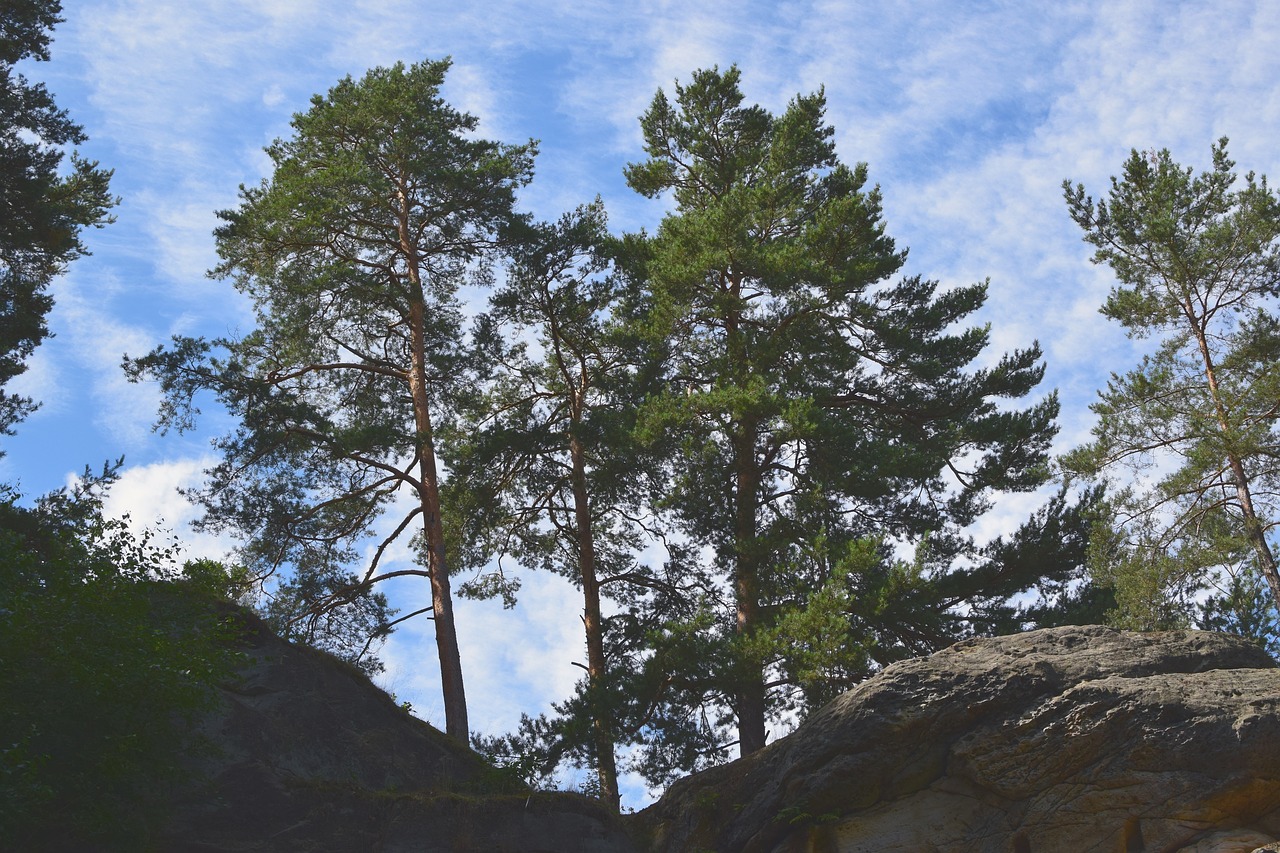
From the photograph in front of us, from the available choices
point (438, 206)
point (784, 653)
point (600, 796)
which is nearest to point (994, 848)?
point (784, 653)

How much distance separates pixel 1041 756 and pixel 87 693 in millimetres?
9991

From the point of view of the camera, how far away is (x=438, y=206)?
830 inches

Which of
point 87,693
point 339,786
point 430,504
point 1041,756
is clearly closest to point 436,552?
point 430,504

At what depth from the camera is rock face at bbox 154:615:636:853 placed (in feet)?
46.0

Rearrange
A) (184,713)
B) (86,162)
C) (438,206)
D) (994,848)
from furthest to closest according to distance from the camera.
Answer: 1. (438,206)
2. (86,162)
3. (994,848)
4. (184,713)

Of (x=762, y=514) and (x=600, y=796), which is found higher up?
(x=762, y=514)

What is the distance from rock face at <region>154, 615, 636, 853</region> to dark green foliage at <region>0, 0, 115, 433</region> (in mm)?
5247

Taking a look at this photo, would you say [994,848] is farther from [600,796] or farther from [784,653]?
[600,796]

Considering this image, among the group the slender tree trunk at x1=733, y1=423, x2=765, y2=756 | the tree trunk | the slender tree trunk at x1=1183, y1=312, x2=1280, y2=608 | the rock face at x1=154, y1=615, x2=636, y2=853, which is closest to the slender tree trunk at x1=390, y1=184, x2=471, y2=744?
the tree trunk

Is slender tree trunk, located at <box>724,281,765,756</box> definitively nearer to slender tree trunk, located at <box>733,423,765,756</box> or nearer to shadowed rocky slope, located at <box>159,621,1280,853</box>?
slender tree trunk, located at <box>733,423,765,756</box>

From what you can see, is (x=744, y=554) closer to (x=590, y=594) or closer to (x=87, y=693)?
(x=590, y=594)

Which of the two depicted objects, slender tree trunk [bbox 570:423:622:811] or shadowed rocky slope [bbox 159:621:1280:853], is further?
slender tree trunk [bbox 570:423:622:811]

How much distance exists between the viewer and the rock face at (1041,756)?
12.2 meters

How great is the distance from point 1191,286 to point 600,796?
1202 cm
